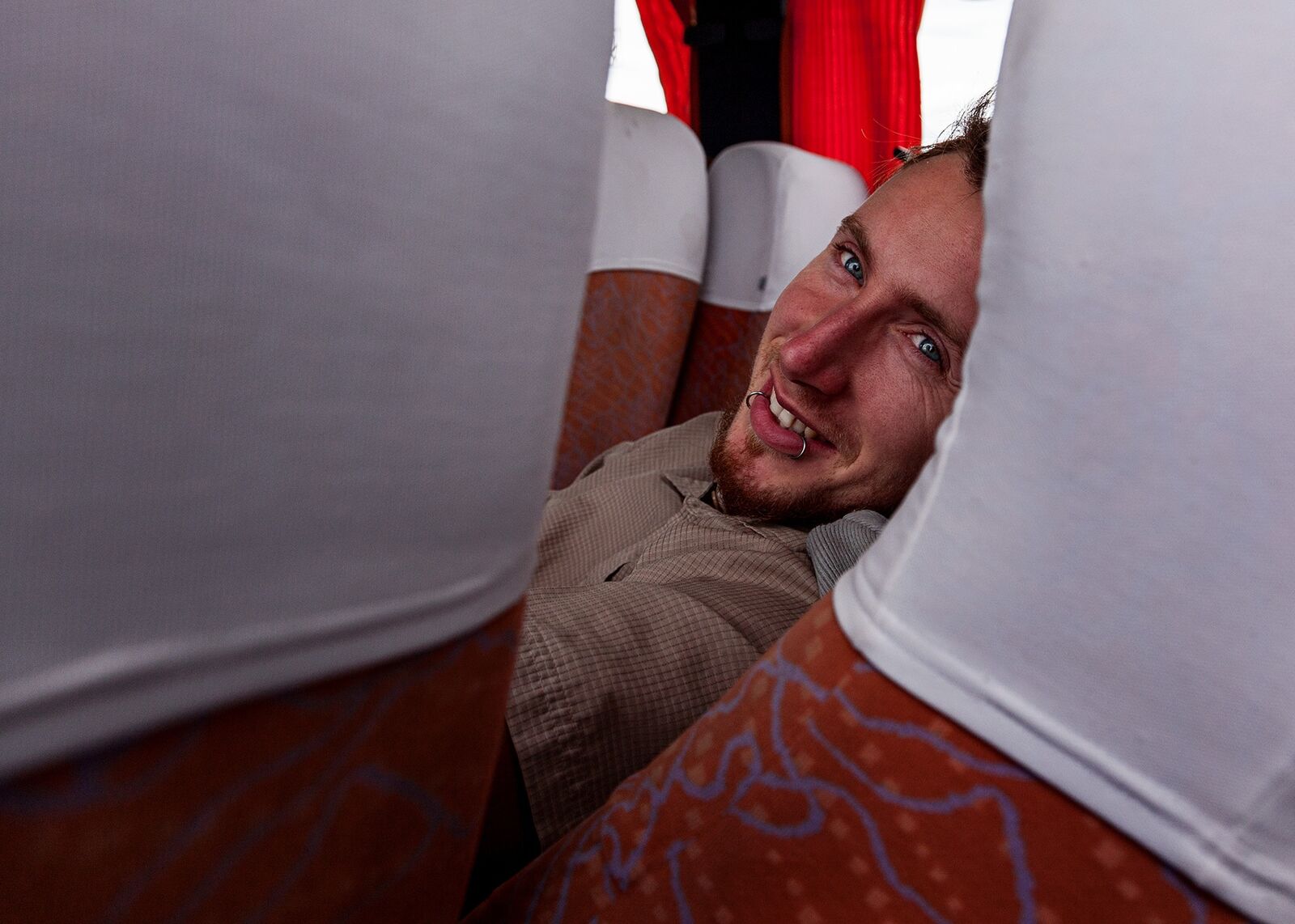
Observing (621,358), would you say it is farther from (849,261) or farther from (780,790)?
(780,790)

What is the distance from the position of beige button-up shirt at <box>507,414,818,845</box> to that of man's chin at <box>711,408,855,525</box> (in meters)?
0.09

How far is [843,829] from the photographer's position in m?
0.27

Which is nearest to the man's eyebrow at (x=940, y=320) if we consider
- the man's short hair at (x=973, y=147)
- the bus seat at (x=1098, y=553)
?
the man's short hair at (x=973, y=147)

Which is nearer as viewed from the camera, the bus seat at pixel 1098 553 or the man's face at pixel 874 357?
the bus seat at pixel 1098 553

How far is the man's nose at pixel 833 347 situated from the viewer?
998mm

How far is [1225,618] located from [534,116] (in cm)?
22

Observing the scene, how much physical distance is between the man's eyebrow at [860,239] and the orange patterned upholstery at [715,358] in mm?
509

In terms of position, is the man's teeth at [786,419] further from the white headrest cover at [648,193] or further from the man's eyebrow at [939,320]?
the white headrest cover at [648,193]

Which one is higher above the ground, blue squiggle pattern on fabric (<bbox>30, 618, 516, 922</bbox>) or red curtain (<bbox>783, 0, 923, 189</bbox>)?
red curtain (<bbox>783, 0, 923, 189</bbox>)

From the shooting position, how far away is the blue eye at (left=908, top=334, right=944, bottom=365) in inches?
38.4

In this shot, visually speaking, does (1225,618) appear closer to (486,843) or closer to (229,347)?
(229,347)

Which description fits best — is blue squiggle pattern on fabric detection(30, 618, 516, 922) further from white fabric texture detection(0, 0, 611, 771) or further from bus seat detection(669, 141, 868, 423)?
bus seat detection(669, 141, 868, 423)

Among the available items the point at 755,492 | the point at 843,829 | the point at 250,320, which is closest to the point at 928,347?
the point at 755,492

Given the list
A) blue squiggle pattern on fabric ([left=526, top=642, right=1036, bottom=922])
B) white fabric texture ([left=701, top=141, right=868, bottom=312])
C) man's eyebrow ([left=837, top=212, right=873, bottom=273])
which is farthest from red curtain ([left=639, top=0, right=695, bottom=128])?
blue squiggle pattern on fabric ([left=526, top=642, right=1036, bottom=922])
